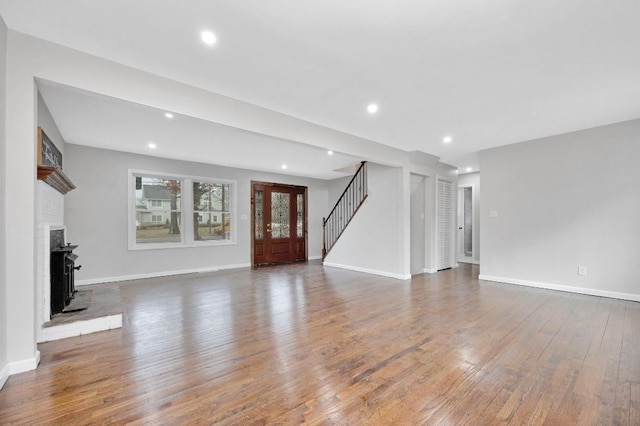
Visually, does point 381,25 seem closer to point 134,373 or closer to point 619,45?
point 619,45

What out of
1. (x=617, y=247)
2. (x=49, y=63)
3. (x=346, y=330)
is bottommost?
(x=346, y=330)

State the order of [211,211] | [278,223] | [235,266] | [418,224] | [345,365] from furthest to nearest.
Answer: [278,223] < [235,266] < [211,211] < [418,224] < [345,365]

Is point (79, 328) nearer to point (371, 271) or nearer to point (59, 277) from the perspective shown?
point (59, 277)

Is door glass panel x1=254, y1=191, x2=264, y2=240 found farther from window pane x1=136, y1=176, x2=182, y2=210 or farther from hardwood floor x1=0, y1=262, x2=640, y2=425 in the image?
hardwood floor x1=0, y1=262, x2=640, y2=425

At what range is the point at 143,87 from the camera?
260cm

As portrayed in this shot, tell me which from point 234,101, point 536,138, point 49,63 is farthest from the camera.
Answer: point 536,138

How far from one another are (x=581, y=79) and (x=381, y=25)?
7.45 ft

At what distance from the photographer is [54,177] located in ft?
9.50

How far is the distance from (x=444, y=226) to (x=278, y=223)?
167 inches

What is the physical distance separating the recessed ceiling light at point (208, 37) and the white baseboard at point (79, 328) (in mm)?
2883

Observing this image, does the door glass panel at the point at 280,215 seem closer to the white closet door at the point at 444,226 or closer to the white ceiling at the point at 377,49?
the white closet door at the point at 444,226

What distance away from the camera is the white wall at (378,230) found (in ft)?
18.5

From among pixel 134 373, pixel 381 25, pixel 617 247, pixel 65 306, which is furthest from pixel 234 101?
pixel 617 247

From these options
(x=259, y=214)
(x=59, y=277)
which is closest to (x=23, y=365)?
(x=59, y=277)
